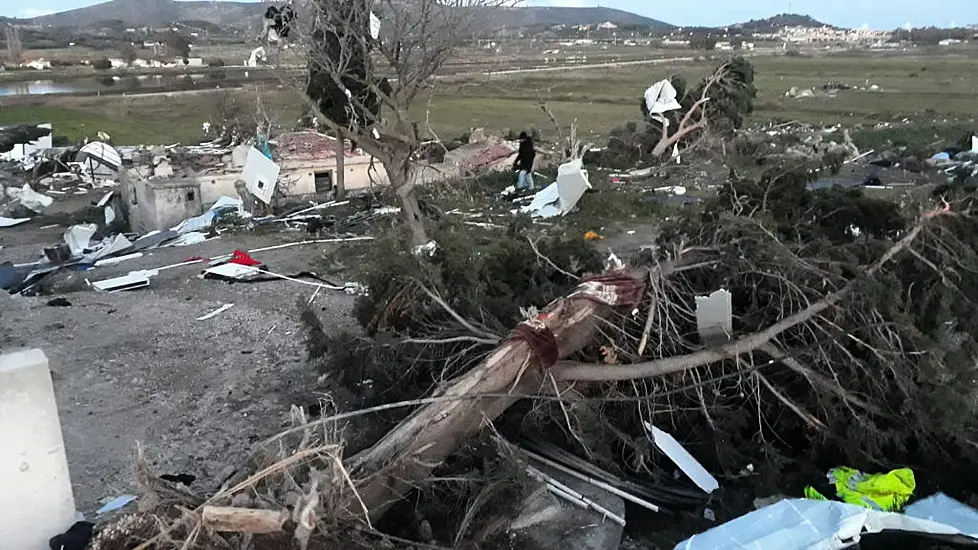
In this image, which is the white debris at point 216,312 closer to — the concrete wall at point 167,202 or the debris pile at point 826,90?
the concrete wall at point 167,202

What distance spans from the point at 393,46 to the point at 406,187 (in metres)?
1.82

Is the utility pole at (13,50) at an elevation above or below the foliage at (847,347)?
below

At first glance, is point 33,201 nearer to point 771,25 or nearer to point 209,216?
point 209,216

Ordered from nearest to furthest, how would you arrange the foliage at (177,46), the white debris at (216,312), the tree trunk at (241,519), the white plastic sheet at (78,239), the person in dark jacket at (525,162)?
1. the tree trunk at (241,519)
2. the white debris at (216,312)
3. the white plastic sheet at (78,239)
4. the person in dark jacket at (525,162)
5. the foliage at (177,46)

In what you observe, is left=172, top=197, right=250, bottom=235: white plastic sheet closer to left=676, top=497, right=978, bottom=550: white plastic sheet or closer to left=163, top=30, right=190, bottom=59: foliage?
left=676, top=497, right=978, bottom=550: white plastic sheet

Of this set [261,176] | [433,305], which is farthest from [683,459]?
[261,176]

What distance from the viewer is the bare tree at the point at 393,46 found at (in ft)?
30.7

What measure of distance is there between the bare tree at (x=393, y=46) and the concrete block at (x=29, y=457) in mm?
6152

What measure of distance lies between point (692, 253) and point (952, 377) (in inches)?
76.9

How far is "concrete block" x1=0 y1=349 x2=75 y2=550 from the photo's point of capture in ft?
11.4

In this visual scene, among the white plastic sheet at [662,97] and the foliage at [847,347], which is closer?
the foliage at [847,347]

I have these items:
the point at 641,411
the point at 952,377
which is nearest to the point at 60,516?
the point at 641,411

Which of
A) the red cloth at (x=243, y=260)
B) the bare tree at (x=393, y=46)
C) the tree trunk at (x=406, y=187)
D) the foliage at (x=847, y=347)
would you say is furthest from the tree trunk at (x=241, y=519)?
the red cloth at (x=243, y=260)

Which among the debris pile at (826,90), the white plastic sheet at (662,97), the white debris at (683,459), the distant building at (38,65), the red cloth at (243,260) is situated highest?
the white plastic sheet at (662,97)
